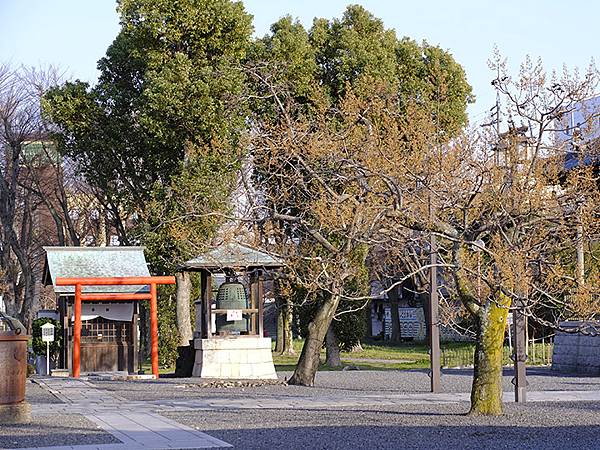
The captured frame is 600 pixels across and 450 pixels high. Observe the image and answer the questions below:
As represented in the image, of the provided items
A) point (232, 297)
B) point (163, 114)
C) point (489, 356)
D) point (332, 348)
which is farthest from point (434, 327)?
point (332, 348)

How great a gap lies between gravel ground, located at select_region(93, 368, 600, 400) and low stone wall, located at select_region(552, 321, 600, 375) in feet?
2.33

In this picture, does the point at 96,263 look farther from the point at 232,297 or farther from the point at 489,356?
the point at 489,356

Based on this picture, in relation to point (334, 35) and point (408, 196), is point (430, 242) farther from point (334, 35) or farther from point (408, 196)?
point (334, 35)

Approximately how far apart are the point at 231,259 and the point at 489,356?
10.8 m

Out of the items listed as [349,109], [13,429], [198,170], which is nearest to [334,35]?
[198,170]

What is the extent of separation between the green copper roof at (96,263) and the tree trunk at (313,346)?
688cm

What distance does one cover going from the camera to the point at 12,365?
42.6 ft

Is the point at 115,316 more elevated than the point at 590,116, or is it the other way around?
the point at 590,116

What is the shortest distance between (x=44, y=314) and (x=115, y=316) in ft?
18.4

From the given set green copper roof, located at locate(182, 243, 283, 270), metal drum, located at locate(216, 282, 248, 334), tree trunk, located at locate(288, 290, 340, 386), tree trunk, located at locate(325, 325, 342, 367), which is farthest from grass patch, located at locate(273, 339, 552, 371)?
tree trunk, located at locate(288, 290, 340, 386)

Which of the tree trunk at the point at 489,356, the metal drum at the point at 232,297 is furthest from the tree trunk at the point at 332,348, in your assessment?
the tree trunk at the point at 489,356

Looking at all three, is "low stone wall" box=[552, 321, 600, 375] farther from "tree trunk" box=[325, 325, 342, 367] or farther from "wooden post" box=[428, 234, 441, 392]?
"tree trunk" box=[325, 325, 342, 367]

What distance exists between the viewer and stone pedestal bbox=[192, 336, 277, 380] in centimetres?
2291

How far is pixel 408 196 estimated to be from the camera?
1366 cm
